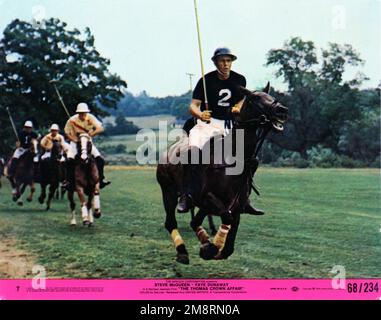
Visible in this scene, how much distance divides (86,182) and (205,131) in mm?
2199

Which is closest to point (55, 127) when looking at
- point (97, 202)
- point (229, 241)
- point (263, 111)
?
point (97, 202)

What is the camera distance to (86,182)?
29.7ft

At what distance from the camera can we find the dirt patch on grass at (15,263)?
835 cm

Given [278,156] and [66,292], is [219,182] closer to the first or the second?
[278,156]

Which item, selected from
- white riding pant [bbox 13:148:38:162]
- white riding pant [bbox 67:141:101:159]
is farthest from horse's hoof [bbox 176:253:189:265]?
white riding pant [bbox 13:148:38:162]

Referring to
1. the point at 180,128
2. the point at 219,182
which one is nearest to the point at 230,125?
the point at 219,182

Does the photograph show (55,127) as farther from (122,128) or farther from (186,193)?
(186,193)

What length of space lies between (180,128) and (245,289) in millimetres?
2295

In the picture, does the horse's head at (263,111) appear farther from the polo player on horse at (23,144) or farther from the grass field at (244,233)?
the polo player on horse at (23,144)

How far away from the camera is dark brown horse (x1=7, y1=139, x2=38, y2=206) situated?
32.8ft

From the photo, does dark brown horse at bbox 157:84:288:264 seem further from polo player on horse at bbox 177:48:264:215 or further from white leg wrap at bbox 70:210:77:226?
white leg wrap at bbox 70:210:77:226

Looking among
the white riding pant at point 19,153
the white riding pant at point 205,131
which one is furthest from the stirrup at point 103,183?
the white riding pant at point 205,131

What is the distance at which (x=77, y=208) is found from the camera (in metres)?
9.34
